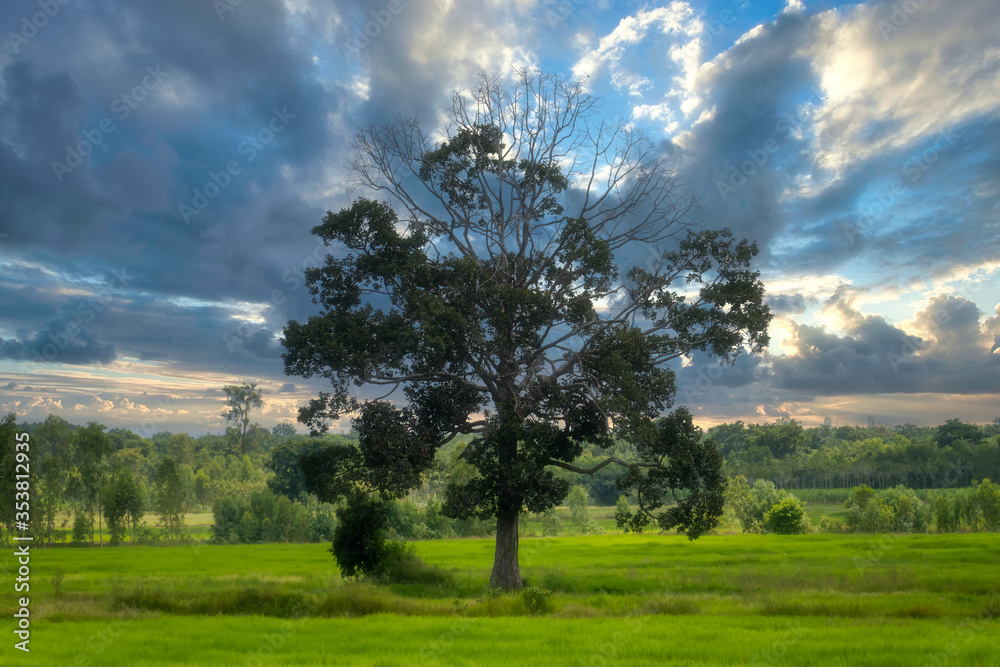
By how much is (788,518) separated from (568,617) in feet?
143

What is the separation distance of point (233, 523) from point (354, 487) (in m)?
44.2

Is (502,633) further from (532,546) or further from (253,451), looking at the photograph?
(253,451)

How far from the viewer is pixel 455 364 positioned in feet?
75.7

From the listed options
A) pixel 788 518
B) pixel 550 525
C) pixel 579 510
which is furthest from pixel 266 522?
pixel 788 518

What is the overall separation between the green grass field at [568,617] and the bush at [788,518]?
778 inches

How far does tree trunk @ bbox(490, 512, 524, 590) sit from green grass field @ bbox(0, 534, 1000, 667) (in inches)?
46.9

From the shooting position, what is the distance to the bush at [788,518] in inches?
2042

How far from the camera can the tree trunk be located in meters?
22.6

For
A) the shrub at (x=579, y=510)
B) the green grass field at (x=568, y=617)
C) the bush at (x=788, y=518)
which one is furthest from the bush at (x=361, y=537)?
the shrub at (x=579, y=510)

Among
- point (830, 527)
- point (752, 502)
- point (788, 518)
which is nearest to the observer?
point (788, 518)

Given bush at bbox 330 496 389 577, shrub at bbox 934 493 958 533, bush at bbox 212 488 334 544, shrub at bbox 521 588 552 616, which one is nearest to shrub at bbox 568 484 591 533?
bush at bbox 212 488 334 544

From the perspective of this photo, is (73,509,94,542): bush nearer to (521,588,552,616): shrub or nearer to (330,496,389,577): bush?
(330,496,389,577): bush

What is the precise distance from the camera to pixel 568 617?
16.7 m

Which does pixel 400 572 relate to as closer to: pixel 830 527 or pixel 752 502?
pixel 830 527
